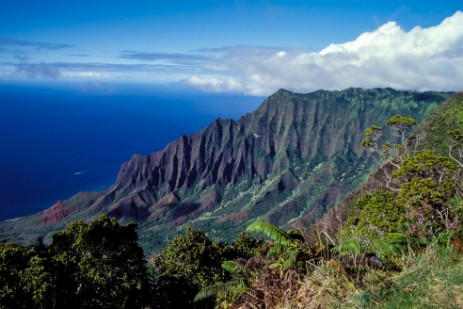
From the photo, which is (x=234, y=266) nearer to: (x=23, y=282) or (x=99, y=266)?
(x=23, y=282)

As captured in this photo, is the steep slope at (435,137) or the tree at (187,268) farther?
the steep slope at (435,137)

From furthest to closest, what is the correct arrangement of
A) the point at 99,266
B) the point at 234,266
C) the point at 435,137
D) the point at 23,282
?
the point at 435,137
the point at 99,266
the point at 23,282
the point at 234,266

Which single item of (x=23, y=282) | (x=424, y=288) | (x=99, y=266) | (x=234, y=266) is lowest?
(x=99, y=266)

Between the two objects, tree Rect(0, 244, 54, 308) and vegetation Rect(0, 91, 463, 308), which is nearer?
vegetation Rect(0, 91, 463, 308)

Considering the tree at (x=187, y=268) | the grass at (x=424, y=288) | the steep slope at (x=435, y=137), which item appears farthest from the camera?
the steep slope at (x=435, y=137)

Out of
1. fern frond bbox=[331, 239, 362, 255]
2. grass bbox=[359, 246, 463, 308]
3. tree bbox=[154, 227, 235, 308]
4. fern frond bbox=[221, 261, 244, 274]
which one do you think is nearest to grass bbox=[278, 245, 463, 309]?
grass bbox=[359, 246, 463, 308]

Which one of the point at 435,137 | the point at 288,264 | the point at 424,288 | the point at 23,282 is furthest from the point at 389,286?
the point at 435,137

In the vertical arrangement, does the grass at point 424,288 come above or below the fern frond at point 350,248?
above

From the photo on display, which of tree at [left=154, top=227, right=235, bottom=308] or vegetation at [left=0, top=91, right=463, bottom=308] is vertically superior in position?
vegetation at [left=0, top=91, right=463, bottom=308]

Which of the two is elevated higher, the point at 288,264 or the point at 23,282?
the point at 288,264

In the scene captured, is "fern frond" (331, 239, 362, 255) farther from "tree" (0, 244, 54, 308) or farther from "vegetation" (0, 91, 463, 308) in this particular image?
"tree" (0, 244, 54, 308)

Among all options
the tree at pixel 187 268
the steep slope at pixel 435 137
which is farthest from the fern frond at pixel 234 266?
the steep slope at pixel 435 137

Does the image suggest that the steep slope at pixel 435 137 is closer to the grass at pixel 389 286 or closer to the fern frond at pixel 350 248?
the fern frond at pixel 350 248

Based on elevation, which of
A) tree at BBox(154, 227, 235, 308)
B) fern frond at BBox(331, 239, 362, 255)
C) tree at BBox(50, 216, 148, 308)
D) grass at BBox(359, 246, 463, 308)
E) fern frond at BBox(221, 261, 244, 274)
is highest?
grass at BBox(359, 246, 463, 308)
